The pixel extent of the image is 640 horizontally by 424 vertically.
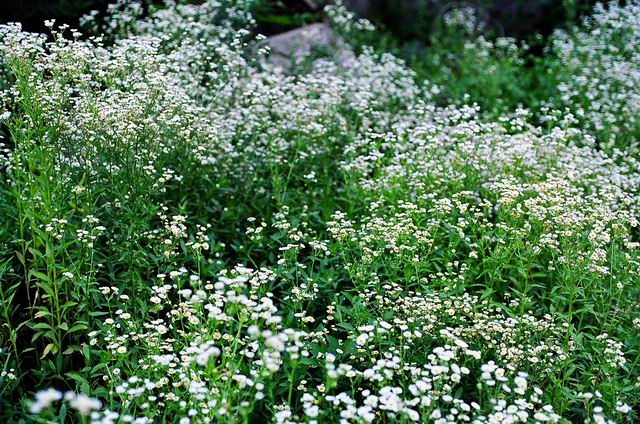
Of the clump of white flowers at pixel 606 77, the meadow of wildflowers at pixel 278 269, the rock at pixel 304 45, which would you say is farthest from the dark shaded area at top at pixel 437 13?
the meadow of wildflowers at pixel 278 269

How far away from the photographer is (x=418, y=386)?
3.44 m

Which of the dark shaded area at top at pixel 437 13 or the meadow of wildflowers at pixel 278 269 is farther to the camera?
the dark shaded area at top at pixel 437 13

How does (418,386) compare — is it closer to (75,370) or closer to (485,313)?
(485,313)

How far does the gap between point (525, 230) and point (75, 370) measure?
296 centimetres

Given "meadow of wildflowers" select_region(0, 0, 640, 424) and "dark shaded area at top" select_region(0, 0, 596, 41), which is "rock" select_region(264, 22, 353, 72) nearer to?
"dark shaded area at top" select_region(0, 0, 596, 41)

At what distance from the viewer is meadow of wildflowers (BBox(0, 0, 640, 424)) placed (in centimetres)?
376

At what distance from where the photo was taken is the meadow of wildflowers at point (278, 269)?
3.76 m

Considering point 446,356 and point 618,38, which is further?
point 618,38

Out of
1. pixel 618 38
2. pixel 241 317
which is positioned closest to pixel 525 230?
pixel 241 317

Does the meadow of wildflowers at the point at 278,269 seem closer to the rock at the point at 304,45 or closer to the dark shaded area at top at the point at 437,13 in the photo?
the rock at the point at 304,45

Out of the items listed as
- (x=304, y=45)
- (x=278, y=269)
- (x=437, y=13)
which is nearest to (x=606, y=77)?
(x=304, y=45)

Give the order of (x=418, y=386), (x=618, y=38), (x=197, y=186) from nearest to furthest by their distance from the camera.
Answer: (x=418, y=386) < (x=197, y=186) < (x=618, y=38)

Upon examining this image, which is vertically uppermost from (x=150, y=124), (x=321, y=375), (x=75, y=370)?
(x=150, y=124)

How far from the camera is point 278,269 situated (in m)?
4.77
